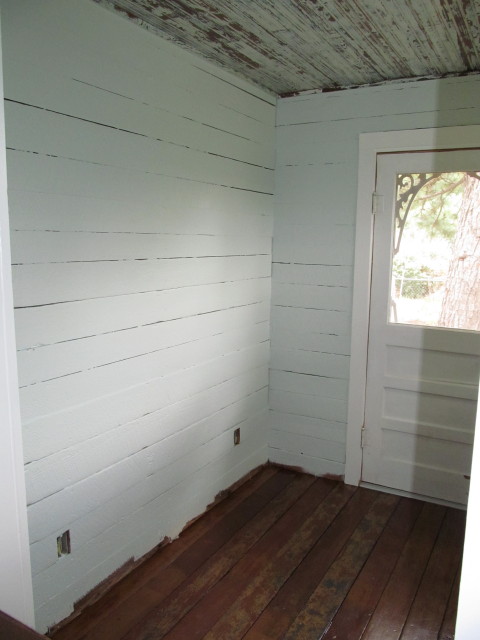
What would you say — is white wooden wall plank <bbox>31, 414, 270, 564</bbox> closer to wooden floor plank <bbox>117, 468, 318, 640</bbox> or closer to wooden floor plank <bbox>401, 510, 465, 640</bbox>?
wooden floor plank <bbox>117, 468, 318, 640</bbox>

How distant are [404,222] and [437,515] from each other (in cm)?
162

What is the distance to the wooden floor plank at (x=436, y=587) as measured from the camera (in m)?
2.04

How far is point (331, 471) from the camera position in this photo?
326cm

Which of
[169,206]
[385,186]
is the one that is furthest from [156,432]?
[385,186]

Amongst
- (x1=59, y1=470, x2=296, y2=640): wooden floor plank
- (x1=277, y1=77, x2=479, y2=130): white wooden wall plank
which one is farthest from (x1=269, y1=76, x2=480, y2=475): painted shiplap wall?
(x1=59, y1=470, x2=296, y2=640): wooden floor plank

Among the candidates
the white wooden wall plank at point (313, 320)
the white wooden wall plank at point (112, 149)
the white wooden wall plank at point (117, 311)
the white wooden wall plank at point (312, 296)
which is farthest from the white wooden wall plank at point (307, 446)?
the white wooden wall plank at point (112, 149)

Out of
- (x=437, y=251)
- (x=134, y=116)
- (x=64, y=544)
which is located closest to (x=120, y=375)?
(x=64, y=544)

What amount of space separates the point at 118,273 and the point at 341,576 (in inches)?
65.0

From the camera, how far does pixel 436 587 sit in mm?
2275

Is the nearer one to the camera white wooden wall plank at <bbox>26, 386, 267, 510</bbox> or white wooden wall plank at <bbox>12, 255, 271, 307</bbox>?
white wooden wall plank at <bbox>12, 255, 271, 307</bbox>

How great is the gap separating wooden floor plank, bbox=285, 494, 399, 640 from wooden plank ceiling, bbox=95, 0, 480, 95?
91.9 inches

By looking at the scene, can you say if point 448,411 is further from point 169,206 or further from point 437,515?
point 169,206

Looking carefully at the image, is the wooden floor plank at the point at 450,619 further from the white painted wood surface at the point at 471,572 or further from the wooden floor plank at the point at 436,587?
the white painted wood surface at the point at 471,572

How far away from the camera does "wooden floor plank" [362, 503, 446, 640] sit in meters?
2.05
